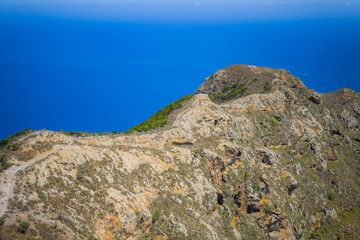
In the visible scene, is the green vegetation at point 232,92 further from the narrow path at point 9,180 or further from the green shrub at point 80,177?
the narrow path at point 9,180

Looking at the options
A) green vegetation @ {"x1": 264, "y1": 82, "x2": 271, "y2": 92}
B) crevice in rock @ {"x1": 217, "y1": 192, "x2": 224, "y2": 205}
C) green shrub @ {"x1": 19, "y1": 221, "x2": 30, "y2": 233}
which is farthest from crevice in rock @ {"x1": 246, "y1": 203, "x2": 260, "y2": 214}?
green vegetation @ {"x1": 264, "y1": 82, "x2": 271, "y2": 92}

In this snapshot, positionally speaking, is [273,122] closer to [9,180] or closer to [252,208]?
[252,208]

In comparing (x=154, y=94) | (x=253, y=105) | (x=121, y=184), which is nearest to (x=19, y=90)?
(x=154, y=94)

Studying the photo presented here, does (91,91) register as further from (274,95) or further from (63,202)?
(63,202)

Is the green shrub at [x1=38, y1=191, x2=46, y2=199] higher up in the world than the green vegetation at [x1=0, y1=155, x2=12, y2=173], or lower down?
lower down

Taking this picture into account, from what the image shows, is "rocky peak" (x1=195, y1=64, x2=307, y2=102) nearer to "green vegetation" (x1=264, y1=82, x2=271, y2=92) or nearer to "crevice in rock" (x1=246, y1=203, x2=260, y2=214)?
"green vegetation" (x1=264, y1=82, x2=271, y2=92)

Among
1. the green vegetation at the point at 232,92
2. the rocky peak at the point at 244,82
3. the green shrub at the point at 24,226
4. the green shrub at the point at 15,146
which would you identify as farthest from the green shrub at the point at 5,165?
the green vegetation at the point at 232,92
